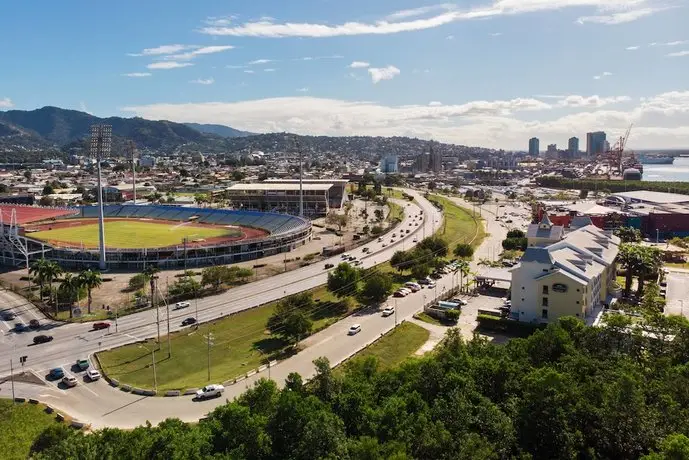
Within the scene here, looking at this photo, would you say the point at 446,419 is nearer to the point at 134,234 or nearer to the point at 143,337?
the point at 143,337

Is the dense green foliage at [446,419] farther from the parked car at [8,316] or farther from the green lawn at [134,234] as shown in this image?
the green lawn at [134,234]

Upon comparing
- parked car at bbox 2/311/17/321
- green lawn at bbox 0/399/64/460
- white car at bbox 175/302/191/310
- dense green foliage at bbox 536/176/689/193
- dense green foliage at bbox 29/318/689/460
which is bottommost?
green lawn at bbox 0/399/64/460

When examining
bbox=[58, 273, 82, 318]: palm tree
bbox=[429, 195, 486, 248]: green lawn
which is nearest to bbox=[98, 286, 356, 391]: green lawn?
bbox=[58, 273, 82, 318]: palm tree

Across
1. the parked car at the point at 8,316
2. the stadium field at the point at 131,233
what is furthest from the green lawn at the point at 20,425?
the stadium field at the point at 131,233

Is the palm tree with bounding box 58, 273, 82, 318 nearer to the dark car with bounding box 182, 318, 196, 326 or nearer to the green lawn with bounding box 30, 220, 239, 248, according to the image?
the dark car with bounding box 182, 318, 196, 326

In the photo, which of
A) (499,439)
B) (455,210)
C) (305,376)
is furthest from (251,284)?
(455,210)
